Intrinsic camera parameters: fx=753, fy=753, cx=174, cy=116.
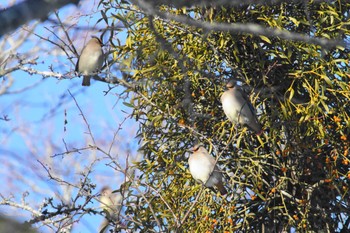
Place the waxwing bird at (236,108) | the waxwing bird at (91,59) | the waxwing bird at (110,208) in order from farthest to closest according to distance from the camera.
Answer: the waxwing bird at (91,59) < the waxwing bird at (236,108) < the waxwing bird at (110,208)

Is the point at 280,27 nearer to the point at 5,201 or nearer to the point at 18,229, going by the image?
the point at 5,201

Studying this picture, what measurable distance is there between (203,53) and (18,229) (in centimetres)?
219

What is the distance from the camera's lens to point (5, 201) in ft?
7.99

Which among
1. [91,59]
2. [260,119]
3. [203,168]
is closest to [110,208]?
[203,168]

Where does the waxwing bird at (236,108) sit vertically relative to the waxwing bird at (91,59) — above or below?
below

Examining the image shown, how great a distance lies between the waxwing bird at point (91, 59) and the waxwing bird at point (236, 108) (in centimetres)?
112

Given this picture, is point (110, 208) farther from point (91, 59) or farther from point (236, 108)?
point (91, 59)

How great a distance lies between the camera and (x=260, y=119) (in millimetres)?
2998

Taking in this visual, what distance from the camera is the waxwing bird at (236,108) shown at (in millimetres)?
2867

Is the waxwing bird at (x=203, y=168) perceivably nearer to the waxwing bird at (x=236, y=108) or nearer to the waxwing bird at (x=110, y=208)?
the waxwing bird at (x=236, y=108)

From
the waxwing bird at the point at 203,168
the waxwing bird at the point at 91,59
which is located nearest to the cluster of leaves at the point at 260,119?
the waxwing bird at the point at 203,168

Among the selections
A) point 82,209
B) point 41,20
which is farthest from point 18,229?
point 82,209

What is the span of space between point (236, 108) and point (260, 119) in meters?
0.22

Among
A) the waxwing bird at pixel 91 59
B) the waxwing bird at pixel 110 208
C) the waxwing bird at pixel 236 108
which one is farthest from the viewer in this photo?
the waxwing bird at pixel 91 59
